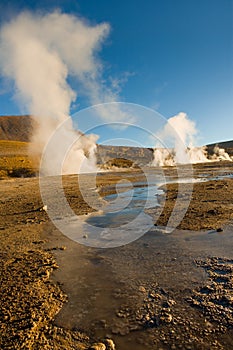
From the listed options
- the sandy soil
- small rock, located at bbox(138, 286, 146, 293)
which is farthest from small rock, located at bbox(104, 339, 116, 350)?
small rock, located at bbox(138, 286, 146, 293)

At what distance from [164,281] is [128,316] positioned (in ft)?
5.12

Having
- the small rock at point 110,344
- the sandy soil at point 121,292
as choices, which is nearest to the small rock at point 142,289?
the sandy soil at point 121,292

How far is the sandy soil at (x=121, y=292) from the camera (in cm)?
444

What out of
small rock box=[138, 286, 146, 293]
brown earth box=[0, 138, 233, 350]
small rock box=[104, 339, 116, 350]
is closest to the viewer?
small rock box=[104, 339, 116, 350]

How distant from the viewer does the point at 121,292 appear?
594 centimetres

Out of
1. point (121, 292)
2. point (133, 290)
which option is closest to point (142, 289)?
point (133, 290)

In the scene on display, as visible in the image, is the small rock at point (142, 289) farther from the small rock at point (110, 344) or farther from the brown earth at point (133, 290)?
the small rock at point (110, 344)

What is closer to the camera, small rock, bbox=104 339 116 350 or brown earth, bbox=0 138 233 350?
small rock, bbox=104 339 116 350

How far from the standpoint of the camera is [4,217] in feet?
46.4

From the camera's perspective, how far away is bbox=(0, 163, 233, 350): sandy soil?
4.44m

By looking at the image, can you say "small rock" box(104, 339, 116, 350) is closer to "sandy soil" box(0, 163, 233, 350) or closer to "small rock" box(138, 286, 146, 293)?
"sandy soil" box(0, 163, 233, 350)

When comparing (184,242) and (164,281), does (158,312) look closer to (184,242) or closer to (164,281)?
(164,281)

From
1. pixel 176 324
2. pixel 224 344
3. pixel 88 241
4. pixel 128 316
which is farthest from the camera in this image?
pixel 88 241

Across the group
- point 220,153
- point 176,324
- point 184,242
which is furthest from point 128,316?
point 220,153
